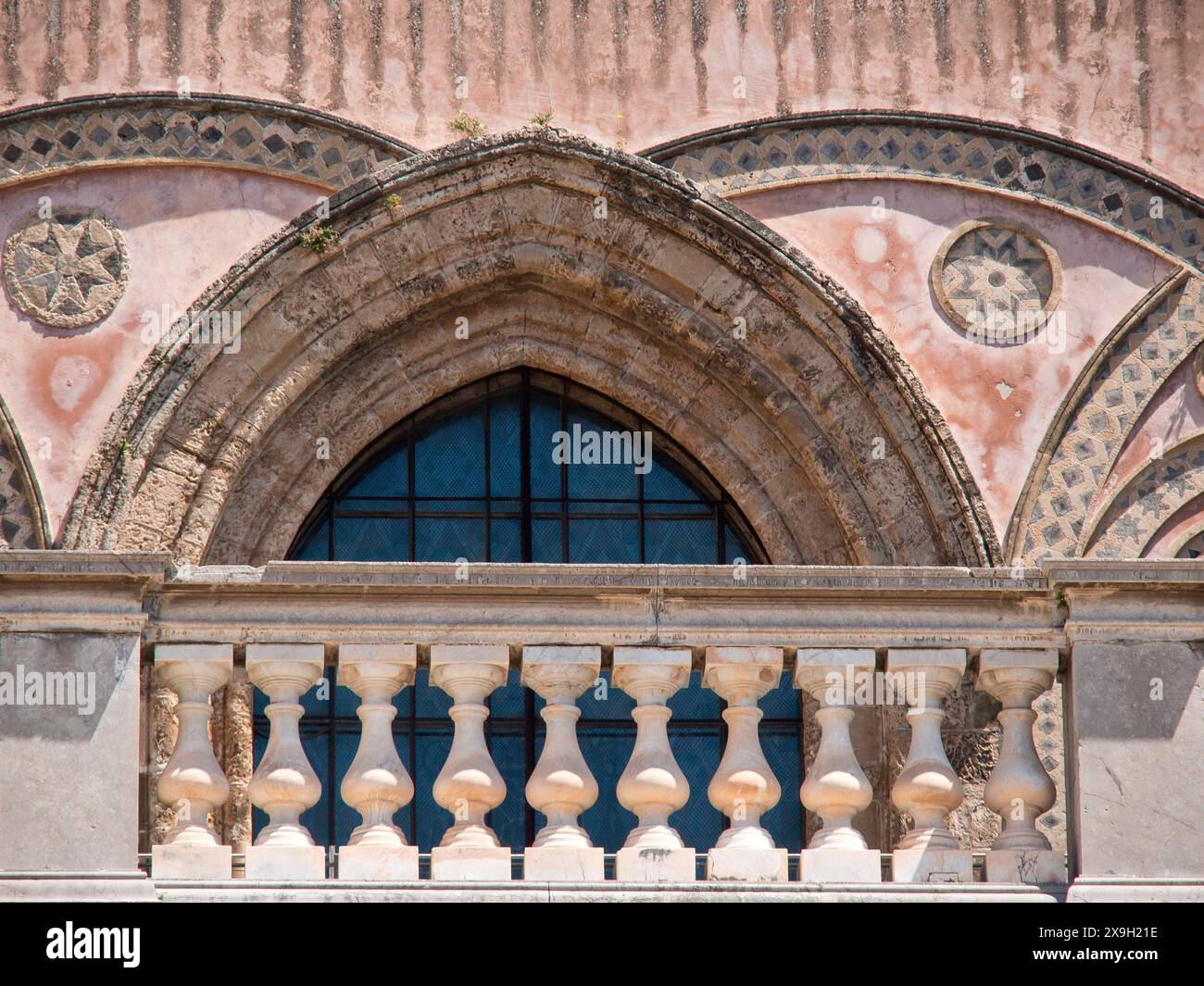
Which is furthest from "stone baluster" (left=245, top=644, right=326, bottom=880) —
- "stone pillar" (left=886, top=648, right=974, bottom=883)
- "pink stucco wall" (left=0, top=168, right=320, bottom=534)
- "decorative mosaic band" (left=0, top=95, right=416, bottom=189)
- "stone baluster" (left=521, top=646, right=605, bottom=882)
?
"decorative mosaic band" (left=0, top=95, right=416, bottom=189)

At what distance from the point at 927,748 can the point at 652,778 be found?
0.76m

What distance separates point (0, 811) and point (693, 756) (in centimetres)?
408

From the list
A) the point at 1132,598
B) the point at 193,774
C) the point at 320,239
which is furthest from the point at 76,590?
the point at 320,239

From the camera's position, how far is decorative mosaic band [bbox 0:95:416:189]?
31.3ft

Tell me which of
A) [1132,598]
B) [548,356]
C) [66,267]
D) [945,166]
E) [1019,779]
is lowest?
[1019,779]

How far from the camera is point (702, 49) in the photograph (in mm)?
9922

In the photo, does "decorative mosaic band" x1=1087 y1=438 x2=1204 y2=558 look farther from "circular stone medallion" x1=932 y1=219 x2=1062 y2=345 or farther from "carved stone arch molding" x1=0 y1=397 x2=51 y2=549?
"carved stone arch molding" x1=0 y1=397 x2=51 y2=549

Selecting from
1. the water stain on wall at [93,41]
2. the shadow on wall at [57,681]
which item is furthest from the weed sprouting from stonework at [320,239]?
the shadow on wall at [57,681]

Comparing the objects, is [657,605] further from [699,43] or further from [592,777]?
[699,43]

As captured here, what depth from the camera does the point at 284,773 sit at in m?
6.05

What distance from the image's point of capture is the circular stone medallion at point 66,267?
30.9 ft

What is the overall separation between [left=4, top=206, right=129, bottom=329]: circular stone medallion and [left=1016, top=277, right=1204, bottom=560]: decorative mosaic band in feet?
12.5

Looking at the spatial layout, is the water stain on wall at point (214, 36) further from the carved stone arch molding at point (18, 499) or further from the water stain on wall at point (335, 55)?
the carved stone arch molding at point (18, 499)
